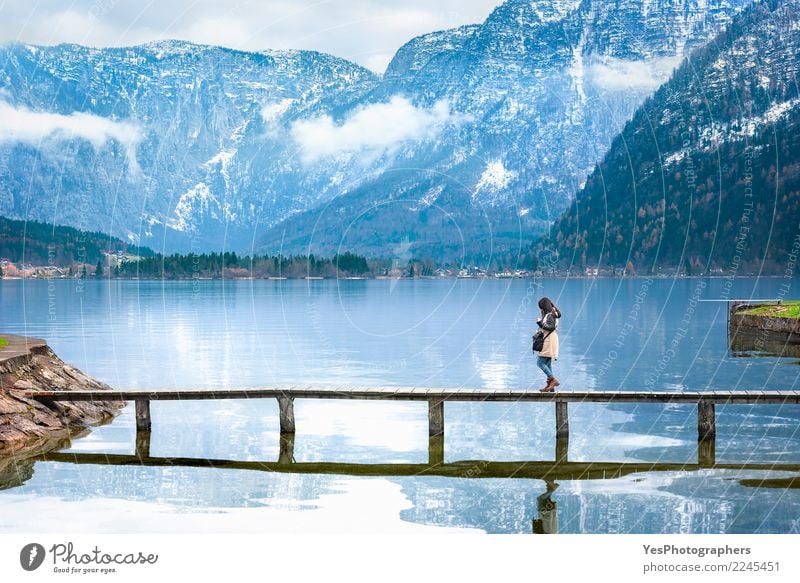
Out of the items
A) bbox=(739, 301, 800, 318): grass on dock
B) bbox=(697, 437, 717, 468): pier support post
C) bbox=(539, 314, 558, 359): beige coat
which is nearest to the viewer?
bbox=(697, 437, 717, 468): pier support post

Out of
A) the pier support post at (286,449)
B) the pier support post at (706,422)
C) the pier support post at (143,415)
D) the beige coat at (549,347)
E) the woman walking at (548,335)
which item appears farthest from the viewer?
the pier support post at (143,415)

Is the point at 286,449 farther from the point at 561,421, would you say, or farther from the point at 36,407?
the point at 561,421

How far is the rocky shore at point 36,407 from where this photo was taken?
3491cm

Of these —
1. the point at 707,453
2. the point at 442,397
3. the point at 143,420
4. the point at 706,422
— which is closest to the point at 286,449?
the point at 442,397

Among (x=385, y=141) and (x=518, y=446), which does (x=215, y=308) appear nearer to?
(x=385, y=141)

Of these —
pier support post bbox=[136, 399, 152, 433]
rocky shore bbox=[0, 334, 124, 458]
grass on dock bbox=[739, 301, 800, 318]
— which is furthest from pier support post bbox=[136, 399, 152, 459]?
grass on dock bbox=[739, 301, 800, 318]

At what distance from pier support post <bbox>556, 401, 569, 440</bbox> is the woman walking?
87 centimetres

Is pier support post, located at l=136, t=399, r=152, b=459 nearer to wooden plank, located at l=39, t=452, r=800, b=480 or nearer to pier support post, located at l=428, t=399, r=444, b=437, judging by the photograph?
wooden plank, located at l=39, t=452, r=800, b=480

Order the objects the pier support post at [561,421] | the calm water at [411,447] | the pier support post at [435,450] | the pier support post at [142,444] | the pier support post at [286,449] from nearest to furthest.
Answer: the calm water at [411,447]
the pier support post at [435,450]
the pier support post at [286,449]
the pier support post at [142,444]
the pier support post at [561,421]

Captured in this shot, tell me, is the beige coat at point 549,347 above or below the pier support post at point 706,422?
above

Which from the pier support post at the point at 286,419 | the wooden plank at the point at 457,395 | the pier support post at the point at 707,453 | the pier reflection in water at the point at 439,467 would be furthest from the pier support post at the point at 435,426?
the pier support post at the point at 707,453

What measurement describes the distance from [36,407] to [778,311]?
235 ft

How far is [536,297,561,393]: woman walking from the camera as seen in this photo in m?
34.0

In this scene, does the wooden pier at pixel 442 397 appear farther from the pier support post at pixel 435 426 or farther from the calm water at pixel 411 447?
the calm water at pixel 411 447
